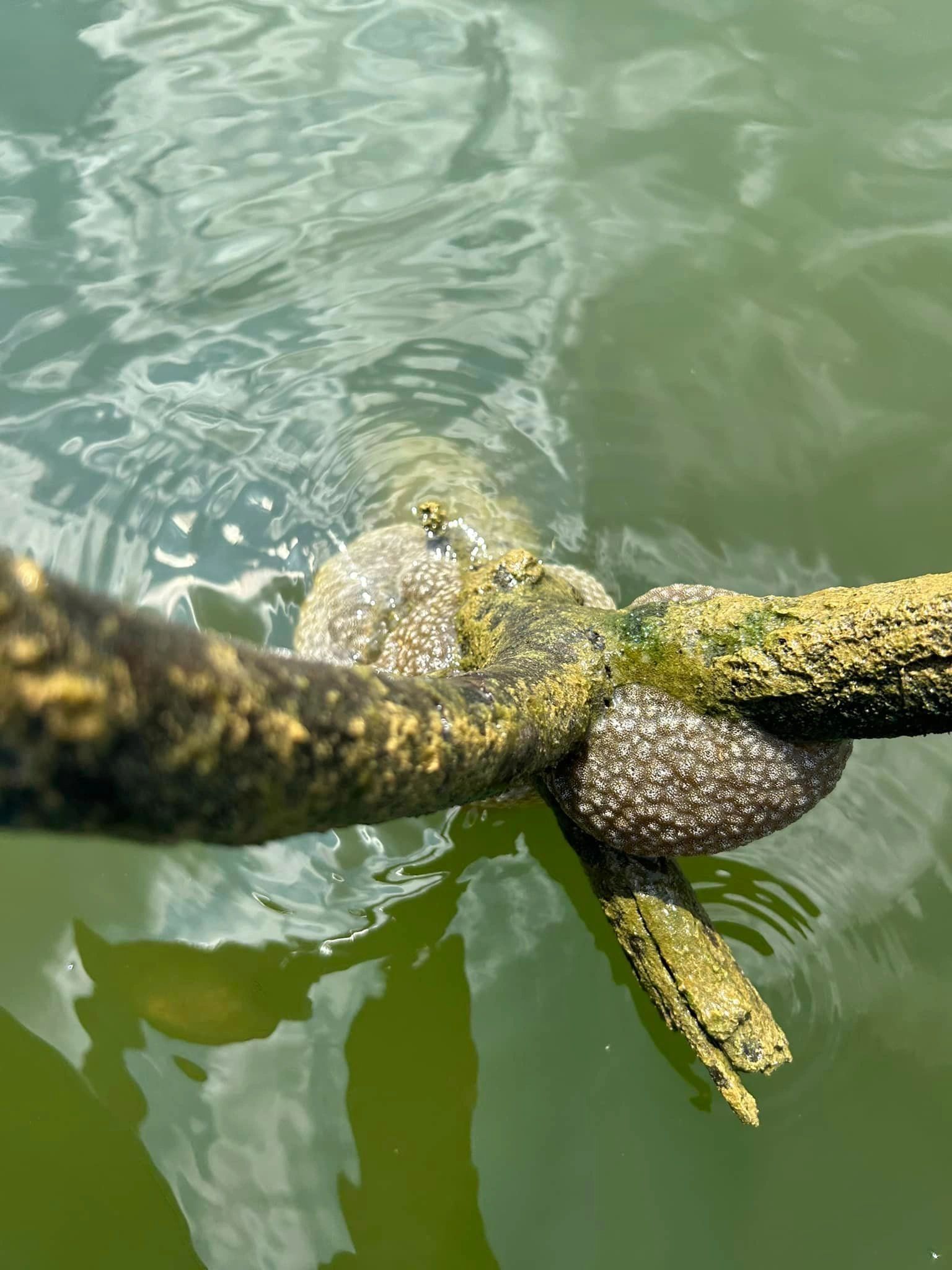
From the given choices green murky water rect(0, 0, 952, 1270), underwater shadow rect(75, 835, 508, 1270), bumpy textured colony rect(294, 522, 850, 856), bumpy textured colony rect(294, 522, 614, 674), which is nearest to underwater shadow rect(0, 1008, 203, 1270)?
green murky water rect(0, 0, 952, 1270)

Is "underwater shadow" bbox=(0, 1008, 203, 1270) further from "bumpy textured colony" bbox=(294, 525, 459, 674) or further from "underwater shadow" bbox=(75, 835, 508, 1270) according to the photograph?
"bumpy textured colony" bbox=(294, 525, 459, 674)

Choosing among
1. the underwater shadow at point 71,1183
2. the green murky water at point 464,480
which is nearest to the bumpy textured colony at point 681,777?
the green murky water at point 464,480

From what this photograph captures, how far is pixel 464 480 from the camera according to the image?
14.5 ft

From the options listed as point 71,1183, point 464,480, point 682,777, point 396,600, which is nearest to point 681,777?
point 682,777

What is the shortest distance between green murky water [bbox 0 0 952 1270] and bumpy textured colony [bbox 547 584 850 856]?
1.35 m

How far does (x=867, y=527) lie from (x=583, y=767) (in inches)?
93.7

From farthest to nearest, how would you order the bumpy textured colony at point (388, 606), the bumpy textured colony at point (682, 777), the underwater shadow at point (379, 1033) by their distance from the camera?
the bumpy textured colony at point (388, 606) < the underwater shadow at point (379, 1033) < the bumpy textured colony at point (682, 777)

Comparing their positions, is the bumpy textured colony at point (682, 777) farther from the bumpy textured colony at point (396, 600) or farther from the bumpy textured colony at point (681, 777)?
the bumpy textured colony at point (396, 600)

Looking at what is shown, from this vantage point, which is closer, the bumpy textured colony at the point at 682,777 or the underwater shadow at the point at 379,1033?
the bumpy textured colony at the point at 682,777

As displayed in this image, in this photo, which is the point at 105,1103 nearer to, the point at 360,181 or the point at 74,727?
the point at 74,727

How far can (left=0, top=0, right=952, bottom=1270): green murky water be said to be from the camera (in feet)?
10.8

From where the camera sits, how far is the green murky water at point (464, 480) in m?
3.29

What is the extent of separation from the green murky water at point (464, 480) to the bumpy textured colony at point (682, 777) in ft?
4.42

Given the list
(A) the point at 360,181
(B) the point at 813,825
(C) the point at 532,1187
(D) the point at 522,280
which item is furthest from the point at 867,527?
(A) the point at 360,181
